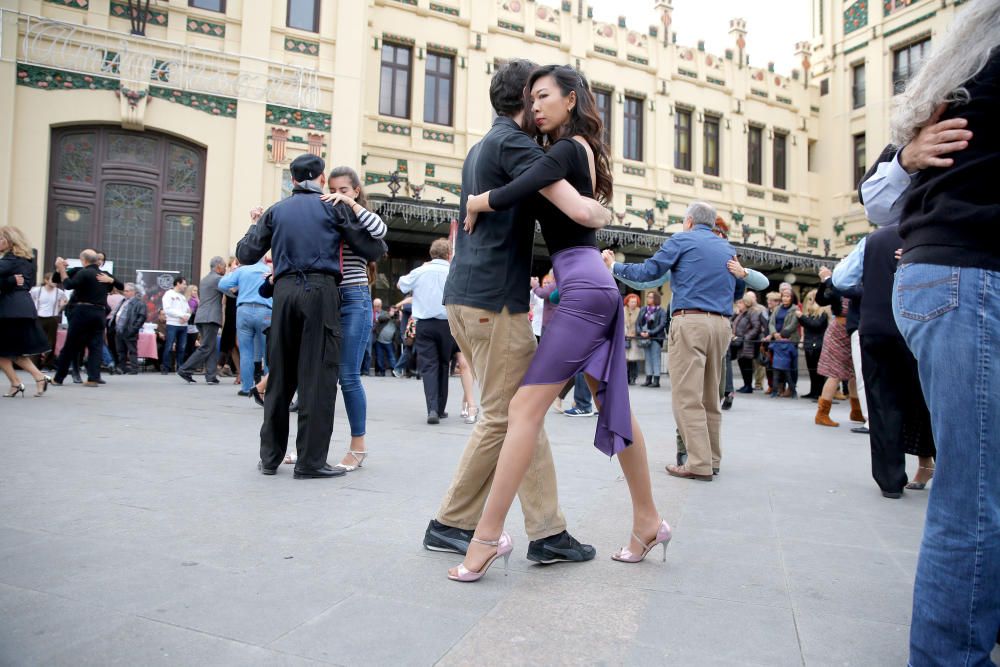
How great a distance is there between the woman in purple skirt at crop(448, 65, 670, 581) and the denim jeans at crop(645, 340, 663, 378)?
39.5 ft

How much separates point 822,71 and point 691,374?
1094 inches

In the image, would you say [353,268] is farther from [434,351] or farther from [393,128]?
Result: [393,128]

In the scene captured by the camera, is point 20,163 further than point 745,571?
Yes

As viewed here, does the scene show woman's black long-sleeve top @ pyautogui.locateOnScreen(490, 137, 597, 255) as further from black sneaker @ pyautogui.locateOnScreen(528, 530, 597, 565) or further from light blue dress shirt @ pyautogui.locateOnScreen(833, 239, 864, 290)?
light blue dress shirt @ pyautogui.locateOnScreen(833, 239, 864, 290)

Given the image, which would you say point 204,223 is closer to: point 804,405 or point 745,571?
point 804,405

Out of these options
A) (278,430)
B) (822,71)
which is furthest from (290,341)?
(822,71)

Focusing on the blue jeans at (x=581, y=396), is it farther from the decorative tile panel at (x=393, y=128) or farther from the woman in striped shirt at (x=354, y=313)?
the decorative tile panel at (x=393, y=128)

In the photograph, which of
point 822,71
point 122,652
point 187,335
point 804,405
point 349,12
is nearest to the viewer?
point 122,652

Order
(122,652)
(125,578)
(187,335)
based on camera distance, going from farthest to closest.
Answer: (187,335) < (125,578) < (122,652)

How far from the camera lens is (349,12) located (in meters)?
17.3

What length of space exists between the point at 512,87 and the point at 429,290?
16.0ft

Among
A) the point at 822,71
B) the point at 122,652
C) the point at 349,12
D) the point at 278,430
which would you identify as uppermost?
the point at 822,71

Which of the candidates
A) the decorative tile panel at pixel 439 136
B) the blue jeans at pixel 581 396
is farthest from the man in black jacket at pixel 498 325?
the decorative tile panel at pixel 439 136

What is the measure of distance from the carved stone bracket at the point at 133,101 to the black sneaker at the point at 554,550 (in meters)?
15.4
